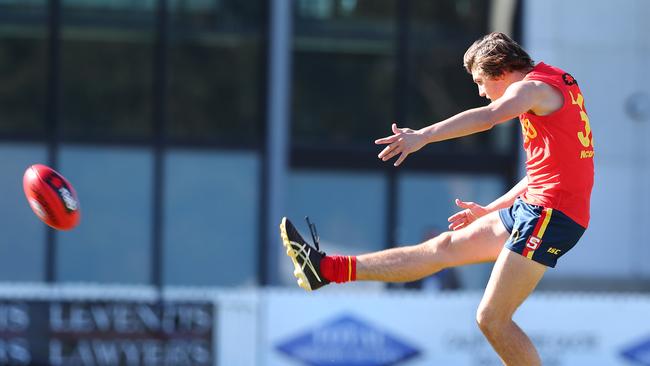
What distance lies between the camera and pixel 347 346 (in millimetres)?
11430

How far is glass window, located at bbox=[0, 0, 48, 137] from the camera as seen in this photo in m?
13.9

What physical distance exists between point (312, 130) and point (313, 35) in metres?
1.08

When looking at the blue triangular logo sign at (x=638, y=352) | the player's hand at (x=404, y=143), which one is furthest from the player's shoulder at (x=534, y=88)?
the blue triangular logo sign at (x=638, y=352)

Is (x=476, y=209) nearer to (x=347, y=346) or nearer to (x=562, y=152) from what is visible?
(x=562, y=152)

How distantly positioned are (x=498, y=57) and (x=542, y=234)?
0.94m

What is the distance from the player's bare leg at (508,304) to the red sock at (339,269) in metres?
0.79

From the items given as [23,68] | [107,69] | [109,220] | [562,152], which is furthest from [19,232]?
[562,152]

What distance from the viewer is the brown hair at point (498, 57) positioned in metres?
6.64

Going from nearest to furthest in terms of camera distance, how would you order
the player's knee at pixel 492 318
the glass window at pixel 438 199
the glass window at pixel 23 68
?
Result: the player's knee at pixel 492 318
the glass window at pixel 23 68
the glass window at pixel 438 199

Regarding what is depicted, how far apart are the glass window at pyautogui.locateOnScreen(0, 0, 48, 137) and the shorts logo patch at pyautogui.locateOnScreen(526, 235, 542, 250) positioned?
8632mm

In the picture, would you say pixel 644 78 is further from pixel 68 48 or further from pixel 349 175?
pixel 68 48

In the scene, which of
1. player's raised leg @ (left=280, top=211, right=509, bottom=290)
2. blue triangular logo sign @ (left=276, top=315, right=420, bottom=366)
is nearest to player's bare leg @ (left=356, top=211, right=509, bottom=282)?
player's raised leg @ (left=280, top=211, right=509, bottom=290)

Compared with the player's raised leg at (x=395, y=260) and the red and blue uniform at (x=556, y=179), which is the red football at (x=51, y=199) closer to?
the player's raised leg at (x=395, y=260)

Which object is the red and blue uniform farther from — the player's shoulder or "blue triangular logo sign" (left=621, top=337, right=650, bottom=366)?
"blue triangular logo sign" (left=621, top=337, right=650, bottom=366)
